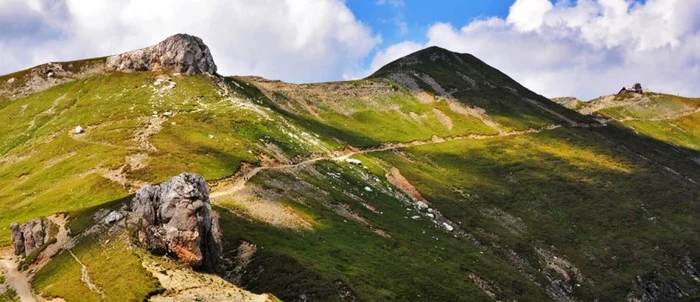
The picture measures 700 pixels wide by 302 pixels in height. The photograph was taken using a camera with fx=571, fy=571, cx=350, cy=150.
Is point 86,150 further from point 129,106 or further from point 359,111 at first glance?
point 359,111

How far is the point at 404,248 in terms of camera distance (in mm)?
88875

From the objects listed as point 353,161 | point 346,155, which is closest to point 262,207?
point 353,161

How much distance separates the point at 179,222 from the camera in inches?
2480

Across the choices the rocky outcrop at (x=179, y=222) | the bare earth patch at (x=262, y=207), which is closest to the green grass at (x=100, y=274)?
the rocky outcrop at (x=179, y=222)

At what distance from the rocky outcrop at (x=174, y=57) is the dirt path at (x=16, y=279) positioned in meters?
105

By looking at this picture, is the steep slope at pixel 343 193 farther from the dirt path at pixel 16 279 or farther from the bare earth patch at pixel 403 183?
the dirt path at pixel 16 279

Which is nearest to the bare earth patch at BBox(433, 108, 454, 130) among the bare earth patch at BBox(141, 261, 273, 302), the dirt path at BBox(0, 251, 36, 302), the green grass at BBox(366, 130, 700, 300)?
the green grass at BBox(366, 130, 700, 300)

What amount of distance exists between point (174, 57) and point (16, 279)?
378 ft

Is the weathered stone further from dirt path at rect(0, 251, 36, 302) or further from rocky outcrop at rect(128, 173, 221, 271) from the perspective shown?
rocky outcrop at rect(128, 173, 221, 271)

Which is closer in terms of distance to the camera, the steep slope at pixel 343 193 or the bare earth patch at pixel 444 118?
the steep slope at pixel 343 193

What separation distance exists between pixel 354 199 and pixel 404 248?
2022cm

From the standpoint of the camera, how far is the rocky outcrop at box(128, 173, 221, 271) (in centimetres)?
6181

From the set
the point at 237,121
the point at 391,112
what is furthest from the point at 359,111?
the point at 237,121

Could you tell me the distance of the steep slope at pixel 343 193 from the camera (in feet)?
227
